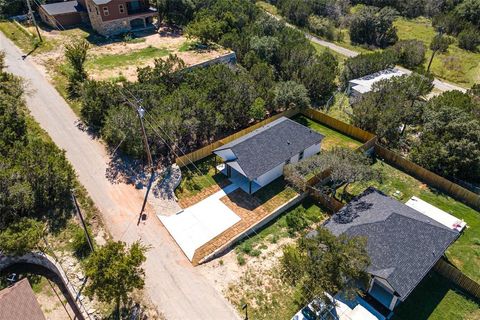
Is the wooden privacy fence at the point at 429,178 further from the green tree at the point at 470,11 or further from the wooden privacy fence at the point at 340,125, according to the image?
the green tree at the point at 470,11

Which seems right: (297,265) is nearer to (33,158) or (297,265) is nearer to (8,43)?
(33,158)

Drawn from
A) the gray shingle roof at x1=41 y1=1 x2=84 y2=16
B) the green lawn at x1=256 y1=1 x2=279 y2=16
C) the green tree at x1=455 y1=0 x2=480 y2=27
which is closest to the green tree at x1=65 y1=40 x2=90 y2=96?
the gray shingle roof at x1=41 y1=1 x2=84 y2=16

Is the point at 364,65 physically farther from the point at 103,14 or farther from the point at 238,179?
the point at 103,14

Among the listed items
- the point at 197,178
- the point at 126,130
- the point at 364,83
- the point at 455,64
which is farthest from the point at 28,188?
the point at 455,64

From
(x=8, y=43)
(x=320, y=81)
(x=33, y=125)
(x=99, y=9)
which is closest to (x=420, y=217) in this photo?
(x=320, y=81)

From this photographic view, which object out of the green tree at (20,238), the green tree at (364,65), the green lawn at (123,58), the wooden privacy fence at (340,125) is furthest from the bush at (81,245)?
the green tree at (364,65)
